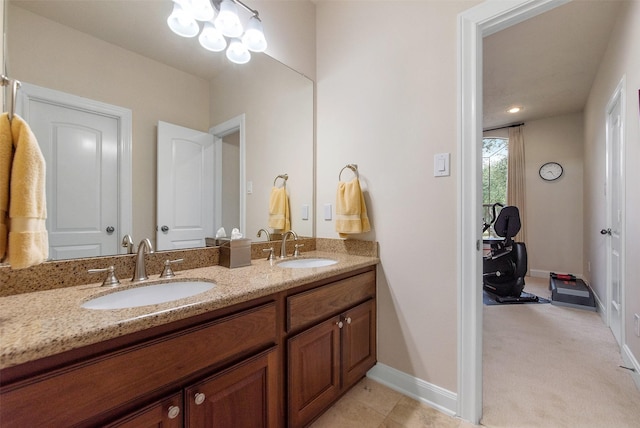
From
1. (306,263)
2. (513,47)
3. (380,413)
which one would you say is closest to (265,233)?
(306,263)

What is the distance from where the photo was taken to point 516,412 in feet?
4.86

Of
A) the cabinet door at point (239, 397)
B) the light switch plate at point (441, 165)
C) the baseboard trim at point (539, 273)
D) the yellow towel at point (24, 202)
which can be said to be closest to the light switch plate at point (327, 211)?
the light switch plate at point (441, 165)

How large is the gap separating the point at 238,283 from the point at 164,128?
0.88 m

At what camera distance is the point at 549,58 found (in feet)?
9.16

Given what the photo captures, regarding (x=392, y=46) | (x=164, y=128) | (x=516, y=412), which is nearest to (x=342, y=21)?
(x=392, y=46)

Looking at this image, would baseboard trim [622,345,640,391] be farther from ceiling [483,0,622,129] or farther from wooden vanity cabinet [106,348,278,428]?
ceiling [483,0,622,129]

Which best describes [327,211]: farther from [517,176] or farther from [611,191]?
[517,176]

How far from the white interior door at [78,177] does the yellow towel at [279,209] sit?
90 centimetres

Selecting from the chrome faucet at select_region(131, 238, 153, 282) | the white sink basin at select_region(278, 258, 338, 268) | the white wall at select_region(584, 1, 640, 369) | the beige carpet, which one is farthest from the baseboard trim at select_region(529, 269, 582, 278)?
the chrome faucet at select_region(131, 238, 153, 282)

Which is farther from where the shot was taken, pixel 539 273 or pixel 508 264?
pixel 539 273

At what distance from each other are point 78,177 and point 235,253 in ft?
2.39

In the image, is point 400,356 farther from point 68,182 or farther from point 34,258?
point 68,182

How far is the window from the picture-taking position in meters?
4.88

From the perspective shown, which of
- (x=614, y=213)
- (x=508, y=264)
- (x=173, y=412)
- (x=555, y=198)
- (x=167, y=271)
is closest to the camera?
(x=173, y=412)
